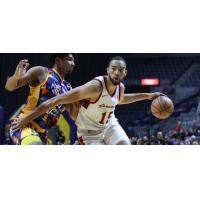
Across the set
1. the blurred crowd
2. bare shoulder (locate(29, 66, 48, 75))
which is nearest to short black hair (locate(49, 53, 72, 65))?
bare shoulder (locate(29, 66, 48, 75))

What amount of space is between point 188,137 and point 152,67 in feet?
4.54

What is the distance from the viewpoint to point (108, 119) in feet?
18.2

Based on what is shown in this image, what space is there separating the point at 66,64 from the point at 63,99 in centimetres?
A: 81

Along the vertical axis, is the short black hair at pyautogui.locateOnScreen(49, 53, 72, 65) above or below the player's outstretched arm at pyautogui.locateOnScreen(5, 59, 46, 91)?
above

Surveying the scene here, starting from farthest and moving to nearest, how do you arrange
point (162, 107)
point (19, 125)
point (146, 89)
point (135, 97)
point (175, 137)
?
point (175, 137), point (146, 89), point (135, 97), point (162, 107), point (19, 125)

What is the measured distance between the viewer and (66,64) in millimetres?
5832

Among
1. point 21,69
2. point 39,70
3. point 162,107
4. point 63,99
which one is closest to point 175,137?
point 162,107

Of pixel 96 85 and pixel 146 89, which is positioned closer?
pixel 96 85

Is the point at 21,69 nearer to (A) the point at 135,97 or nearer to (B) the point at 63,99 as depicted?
(B) the point at 63,99

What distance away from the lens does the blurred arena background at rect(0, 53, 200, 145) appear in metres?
6.41

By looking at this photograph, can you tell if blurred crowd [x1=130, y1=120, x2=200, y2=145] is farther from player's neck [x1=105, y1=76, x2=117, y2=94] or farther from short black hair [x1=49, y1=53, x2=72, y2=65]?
short black hair [x1=49, y1=53, x2=72, y2=65]

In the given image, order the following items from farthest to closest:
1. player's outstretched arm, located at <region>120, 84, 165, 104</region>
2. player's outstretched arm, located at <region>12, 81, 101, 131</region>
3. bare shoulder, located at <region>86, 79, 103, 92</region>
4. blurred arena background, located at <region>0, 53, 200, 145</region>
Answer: blurred arena background, located at <region>0, 53, 200, 145</region>, player's outstretched arm, located at <region>120, 84, 165, 104</region>, bare shoulder, located at <region>86, 79, 103, 92</region>, player's outstretched arm, located at <region>12, 81, 101, 131</region>

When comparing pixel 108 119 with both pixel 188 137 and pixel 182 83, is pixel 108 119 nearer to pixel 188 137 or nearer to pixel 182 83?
pixel 188 137

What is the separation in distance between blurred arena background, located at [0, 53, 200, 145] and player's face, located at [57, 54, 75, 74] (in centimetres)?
26
